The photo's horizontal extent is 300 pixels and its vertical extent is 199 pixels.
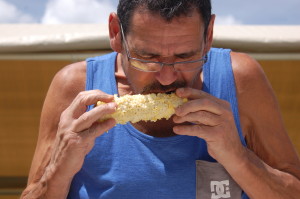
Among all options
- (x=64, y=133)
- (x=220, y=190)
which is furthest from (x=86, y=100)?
(x=220, y=190)

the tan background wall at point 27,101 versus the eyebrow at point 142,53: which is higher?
the eyebrow at point 142,53

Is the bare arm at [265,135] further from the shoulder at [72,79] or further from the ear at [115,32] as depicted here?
the shoulder at [72,79]

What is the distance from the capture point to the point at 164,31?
206cm

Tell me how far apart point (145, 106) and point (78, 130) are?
0.33 metres

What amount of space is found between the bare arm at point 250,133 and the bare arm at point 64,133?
392 millimetres

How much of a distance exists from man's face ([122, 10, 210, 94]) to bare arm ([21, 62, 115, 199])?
261 millimetres

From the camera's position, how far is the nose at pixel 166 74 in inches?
82.2

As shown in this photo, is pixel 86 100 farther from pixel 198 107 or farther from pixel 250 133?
pixel 250 133

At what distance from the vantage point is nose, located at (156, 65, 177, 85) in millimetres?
2088

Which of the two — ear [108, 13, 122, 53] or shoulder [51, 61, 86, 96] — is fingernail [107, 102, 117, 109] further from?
shoulder [51, 61, 86, 96]

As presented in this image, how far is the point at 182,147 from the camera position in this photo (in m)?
2.31

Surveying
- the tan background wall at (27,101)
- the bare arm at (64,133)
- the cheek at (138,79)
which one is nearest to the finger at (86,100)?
the bare arm at (64,133)

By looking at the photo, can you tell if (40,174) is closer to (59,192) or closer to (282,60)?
(59,192)

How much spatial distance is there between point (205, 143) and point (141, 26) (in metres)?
0.69
